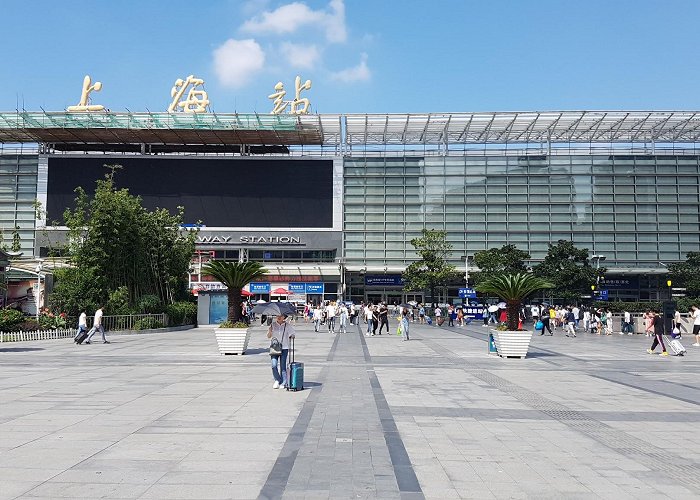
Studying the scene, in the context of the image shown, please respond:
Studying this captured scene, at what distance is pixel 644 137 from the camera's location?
71.9 metres

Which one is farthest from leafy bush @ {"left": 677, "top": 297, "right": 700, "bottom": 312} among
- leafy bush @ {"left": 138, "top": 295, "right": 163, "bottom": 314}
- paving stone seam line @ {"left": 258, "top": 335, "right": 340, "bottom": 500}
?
paving stone seam line @ {"left": 258, "top": 335, "right": 340, "bottom": 500}

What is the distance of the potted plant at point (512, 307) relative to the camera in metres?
20.9

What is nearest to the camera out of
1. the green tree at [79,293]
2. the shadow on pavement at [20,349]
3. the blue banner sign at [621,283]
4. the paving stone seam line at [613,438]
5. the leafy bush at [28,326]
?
the paving stone seam line at [613,438]

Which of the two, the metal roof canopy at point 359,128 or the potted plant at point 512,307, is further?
the metal roof canopy at point 359,128

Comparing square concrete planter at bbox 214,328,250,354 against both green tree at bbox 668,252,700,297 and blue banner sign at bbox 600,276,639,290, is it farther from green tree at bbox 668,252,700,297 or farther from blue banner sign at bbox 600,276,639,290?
blue banner sign at bbox 600,276,639,290

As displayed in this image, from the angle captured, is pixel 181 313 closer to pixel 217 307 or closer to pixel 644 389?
pixel 217 307

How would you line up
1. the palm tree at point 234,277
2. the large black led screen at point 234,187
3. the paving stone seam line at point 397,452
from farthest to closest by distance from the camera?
the large black led screen at point 234,187 → the palm tree at point 234,277 → the paving stone seam line at point 397,452

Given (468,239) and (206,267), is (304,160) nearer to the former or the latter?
(468,239)

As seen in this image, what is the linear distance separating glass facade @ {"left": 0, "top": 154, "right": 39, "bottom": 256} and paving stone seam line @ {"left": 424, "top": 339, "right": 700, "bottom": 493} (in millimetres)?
72460

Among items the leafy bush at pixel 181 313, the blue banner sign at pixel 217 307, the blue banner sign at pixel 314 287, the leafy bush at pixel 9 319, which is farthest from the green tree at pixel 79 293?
the blue banner sign at pixel 314 287

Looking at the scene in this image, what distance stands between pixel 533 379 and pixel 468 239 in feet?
192

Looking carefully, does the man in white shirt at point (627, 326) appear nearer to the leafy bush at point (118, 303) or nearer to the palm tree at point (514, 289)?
the palm tree at point (514, 289)

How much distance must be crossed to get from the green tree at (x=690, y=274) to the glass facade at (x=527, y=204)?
13.2 metres

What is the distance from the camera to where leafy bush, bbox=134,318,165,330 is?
34531mm
